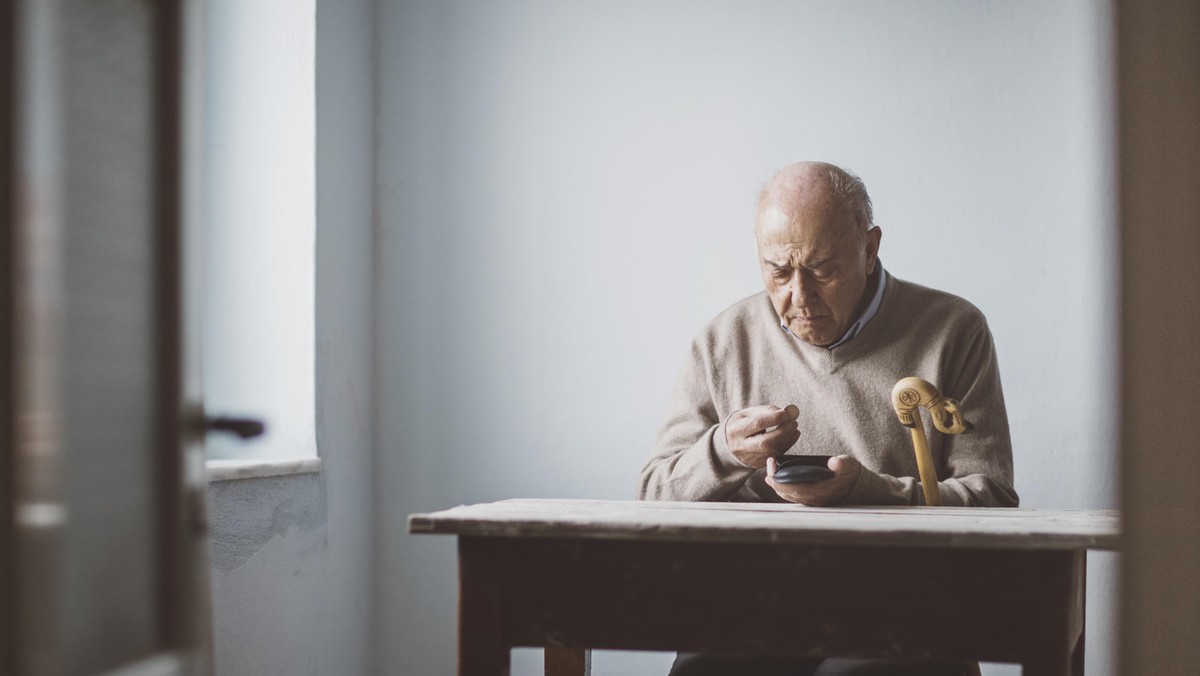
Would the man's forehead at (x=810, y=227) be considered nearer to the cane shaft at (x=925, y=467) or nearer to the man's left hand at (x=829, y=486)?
the cane shaft at (x=925, y=467)

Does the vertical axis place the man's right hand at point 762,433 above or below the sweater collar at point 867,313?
below

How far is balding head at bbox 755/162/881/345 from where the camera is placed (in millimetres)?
2139

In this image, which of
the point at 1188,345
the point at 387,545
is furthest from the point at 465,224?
the point at 1188,345

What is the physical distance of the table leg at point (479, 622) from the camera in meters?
1.33

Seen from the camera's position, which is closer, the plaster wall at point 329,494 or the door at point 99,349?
the door at point 99,349

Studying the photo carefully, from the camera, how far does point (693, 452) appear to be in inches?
78.9

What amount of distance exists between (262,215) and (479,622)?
5.75 feet

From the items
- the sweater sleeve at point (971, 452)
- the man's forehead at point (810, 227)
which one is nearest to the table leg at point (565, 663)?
the sweater sleeve at point (971, 452)

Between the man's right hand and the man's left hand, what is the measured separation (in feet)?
0.20

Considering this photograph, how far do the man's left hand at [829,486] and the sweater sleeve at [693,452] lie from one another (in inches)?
6.8

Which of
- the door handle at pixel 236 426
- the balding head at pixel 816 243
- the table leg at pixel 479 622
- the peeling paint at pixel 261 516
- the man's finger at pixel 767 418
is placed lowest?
the peeling paint at pixel 261 516

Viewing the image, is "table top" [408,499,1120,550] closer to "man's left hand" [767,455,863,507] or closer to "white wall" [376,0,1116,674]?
"man's left hand" [767,455,863,507]

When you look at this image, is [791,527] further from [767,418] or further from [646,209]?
[646,209]

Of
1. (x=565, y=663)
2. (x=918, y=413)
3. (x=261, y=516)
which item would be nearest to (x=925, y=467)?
(x=918, y=413)
